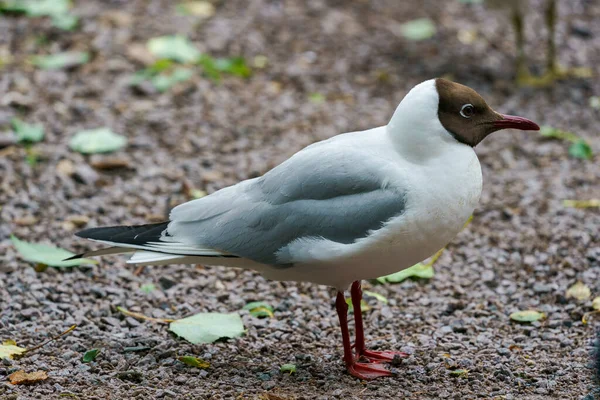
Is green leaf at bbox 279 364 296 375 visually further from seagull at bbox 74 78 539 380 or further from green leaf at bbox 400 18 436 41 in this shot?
green leaf at bbox 400 18 436 41

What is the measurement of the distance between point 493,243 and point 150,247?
7.45 ft

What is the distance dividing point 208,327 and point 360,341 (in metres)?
0.70

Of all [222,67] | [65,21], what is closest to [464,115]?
[222,67]

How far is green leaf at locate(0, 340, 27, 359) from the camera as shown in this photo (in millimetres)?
3659

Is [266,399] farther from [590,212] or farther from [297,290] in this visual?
[590,212]

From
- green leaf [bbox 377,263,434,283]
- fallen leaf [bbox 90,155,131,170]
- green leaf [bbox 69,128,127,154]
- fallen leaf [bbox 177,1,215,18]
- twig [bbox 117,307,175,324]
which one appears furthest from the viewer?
fallen leaf [bbox 177,1,215,18]

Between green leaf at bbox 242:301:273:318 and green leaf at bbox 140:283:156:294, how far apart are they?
20.9 inches

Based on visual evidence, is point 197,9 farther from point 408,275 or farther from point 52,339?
point 52,339

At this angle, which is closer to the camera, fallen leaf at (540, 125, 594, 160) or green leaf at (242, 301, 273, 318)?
green leaf at (242, 301, 273, 318)

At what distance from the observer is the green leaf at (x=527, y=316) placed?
422cm

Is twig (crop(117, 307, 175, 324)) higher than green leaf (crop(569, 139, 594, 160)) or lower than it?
lower

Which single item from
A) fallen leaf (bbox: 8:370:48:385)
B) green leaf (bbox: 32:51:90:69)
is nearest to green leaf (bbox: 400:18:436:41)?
green leaf (bbox: 32:51:90:69)

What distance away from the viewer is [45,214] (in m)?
5.19

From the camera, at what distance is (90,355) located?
376 centimetres
